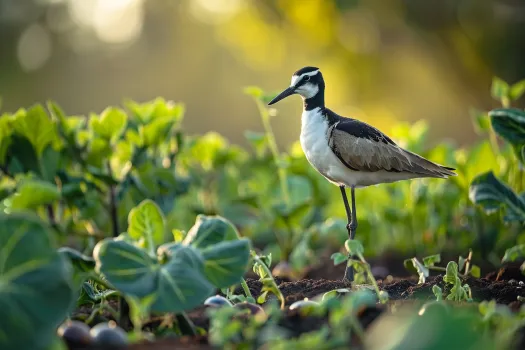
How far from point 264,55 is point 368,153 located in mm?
10816

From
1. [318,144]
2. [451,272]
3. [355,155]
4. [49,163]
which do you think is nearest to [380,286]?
→ [451,272]

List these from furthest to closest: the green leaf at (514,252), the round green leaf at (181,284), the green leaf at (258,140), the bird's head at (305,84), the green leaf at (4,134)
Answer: the green leaf at (258,140) < the green leaf at (4,134) < the bird's head at (305,84) < the green leaf at (514,252) < the round green leaf at (181,284)

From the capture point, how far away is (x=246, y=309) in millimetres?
2709

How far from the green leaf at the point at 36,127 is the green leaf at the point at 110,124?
0.83 feet

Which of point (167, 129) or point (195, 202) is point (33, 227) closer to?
point (167, 129)

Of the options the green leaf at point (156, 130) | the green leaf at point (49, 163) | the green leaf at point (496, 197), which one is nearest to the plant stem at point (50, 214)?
the green leaf at point (49, 163)

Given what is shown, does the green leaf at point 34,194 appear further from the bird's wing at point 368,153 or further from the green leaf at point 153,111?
the green leaf at point 153,111

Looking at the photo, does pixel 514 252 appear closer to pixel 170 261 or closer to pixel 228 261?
pixel 228 261

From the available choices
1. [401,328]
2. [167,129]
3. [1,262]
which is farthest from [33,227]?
[167,129]

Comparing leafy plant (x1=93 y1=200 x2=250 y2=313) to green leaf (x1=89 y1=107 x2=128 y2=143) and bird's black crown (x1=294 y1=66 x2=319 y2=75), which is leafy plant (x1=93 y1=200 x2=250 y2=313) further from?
green leaf (x1=89 y1=107 x2=128 y2=143)

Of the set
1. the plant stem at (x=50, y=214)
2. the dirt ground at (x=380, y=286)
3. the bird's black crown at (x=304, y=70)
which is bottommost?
the dirt ground at (x=380, y=286)

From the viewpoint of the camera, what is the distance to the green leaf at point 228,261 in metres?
2.64

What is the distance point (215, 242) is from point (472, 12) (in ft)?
29.1

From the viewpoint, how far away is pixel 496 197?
412cm
